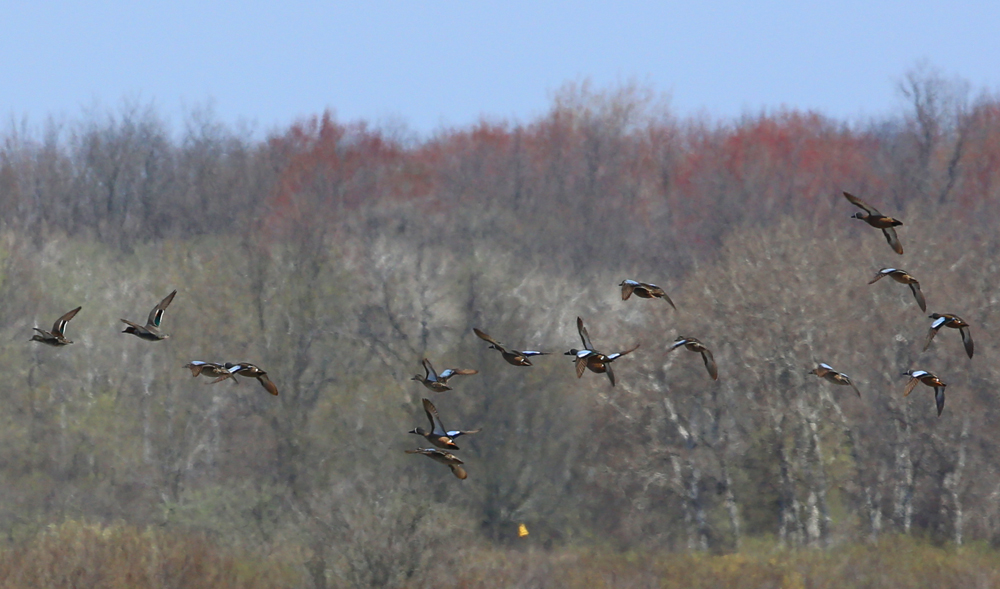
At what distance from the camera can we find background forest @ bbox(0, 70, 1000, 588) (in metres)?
32.9

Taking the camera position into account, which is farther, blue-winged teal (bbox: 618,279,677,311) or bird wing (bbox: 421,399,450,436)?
blue-winged teal (bbox: 618,279,677,311)

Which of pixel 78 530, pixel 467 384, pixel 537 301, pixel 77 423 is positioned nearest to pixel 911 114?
pixel 537 301

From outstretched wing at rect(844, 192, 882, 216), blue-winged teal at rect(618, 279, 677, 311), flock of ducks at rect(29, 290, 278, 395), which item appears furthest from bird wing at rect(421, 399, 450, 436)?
outstretched wing at rect(844, 192, 882, 216)

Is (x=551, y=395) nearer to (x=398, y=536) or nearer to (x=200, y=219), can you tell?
(x=398, y=536)

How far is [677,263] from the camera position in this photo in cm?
6253

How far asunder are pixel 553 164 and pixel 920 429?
143ft

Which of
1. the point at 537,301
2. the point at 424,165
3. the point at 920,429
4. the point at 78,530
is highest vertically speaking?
the point at 424,165

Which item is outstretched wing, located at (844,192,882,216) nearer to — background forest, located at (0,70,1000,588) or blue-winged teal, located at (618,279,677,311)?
blue-winged teal, located at (618,279,677,311)

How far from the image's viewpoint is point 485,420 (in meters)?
41.6

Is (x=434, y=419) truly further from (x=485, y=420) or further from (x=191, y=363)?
(x=485, y=420)

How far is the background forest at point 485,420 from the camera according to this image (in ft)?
108

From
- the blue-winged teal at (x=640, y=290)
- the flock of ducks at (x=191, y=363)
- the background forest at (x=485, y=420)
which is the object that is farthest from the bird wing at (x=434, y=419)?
the background forest at (x=485, y=420)

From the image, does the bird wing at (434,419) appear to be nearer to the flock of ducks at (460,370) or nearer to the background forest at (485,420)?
the flock of ducks at (460,370)

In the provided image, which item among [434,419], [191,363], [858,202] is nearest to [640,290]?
[434,419]
